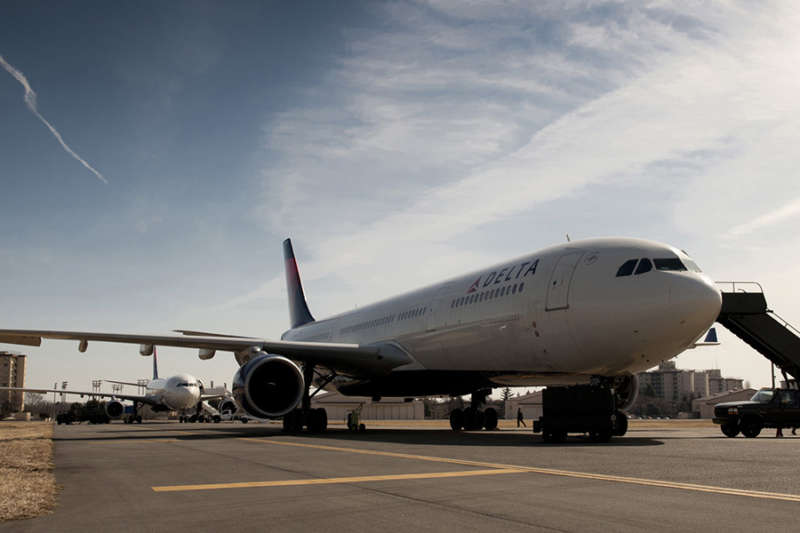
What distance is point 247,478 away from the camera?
331 inches

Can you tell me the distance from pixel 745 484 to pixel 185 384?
145ft

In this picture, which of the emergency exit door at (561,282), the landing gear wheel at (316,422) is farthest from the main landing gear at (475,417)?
the emergency exit door at (561,282)

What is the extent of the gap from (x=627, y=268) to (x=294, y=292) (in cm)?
2517

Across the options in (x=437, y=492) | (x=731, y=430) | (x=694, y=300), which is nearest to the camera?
(x=437, y=492)

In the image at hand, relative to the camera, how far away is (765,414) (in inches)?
715

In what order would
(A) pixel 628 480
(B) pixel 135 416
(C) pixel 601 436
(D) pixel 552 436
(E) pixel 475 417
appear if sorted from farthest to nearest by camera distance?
1. (B) pixel 135 416
2. (E) pixel 475 417
3. (D) pixel 552 436
4. (C) pixel 601 436
5. (A) pixel 628 480

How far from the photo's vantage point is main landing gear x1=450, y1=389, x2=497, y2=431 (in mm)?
22625

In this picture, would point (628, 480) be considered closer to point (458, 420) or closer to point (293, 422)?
point (293, 422)

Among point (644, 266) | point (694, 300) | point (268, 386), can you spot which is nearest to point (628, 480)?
point (694, 300)

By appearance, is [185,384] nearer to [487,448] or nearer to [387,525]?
[487,448]

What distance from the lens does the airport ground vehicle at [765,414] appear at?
59.3ft

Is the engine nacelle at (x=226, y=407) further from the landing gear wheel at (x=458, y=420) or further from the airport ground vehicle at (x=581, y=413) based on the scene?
the airport ground vehicle at (x=581, y=413)

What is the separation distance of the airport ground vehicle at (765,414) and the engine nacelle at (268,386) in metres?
11.6

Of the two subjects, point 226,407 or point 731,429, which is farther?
point 226,407
